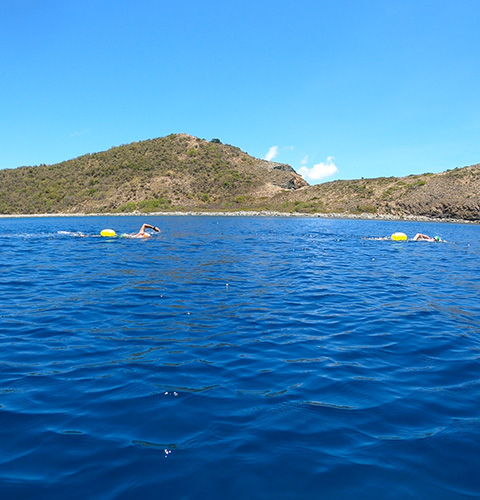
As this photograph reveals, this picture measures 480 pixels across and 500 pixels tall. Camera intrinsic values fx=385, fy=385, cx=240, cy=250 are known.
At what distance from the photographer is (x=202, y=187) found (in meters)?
99.8

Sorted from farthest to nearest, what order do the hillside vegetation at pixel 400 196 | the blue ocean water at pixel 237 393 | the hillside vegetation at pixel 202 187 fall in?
the hillside vegetation at pixel 202 187 → the hillside vegetation at pixel 400 196 → the blue ocean water at pixel 237 393

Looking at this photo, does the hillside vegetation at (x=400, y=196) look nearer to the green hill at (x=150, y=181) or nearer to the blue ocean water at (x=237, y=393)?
the green hill at (x=150, y=181)

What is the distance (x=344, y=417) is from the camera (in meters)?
4.53

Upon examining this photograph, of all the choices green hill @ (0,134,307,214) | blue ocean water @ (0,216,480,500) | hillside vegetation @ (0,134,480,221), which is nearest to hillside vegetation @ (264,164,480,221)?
hillside vegetation @ (0,134,480,221)

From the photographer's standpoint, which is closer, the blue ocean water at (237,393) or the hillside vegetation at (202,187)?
the blue ocean water at (237,393)

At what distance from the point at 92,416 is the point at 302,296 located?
24.3 feet

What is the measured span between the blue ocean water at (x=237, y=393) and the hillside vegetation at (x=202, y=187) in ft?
230

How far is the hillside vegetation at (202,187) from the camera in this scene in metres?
77.6

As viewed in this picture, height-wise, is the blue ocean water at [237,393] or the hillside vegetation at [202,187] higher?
the hillside vegetation at [202,187]

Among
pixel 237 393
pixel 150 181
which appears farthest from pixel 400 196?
pixel 237 393

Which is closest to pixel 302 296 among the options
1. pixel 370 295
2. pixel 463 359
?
pixel 370 295

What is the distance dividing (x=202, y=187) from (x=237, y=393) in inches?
3816

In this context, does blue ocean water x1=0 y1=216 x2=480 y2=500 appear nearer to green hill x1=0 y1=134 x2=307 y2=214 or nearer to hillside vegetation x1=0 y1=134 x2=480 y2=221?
hillside vegetation x1=0 y1=134 x2=480 y2=221

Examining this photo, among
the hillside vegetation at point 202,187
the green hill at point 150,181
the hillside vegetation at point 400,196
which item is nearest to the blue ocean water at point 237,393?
the hillside vegetation at point 400,196
